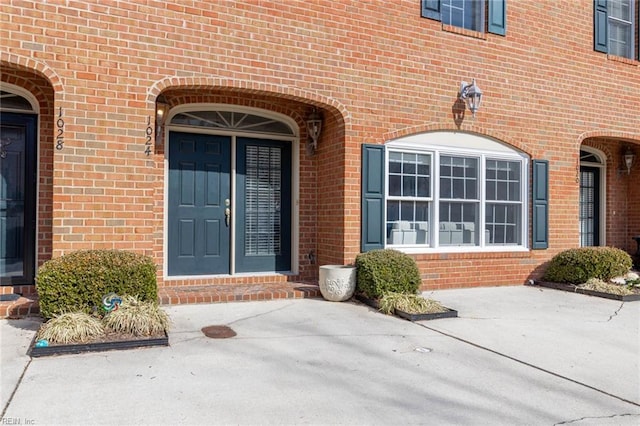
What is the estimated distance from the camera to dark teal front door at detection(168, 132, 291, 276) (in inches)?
284

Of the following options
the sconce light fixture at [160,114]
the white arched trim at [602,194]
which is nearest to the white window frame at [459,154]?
the white arched trim at [602,194]

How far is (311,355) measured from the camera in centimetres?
443

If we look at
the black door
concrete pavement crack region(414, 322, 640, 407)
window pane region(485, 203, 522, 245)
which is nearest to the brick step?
concrete pavement crack region(414, 322, 640, 407)

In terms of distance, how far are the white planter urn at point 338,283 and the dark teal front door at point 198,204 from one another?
1.70 m

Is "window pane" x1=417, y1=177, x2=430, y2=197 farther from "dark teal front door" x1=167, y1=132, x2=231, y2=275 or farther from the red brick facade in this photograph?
"dark teal front door" x1=167, y1=132, x2=231, y2=275

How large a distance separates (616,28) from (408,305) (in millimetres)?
7834

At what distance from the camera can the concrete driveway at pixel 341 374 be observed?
10.5ft

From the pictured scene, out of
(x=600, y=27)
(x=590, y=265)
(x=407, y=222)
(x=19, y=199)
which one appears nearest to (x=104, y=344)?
(x=19, y=199)

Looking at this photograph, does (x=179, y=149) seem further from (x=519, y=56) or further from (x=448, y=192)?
(x=519, y=56)

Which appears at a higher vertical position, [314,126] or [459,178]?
[314,126]

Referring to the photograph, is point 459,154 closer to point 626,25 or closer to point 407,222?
point 407,222

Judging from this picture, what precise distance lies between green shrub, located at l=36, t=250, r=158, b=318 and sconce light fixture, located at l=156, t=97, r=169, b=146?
207 centimetres

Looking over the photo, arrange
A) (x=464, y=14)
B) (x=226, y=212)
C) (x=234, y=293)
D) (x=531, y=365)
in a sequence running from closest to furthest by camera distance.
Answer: (x=531, y=365) → (x=234, y=293) → (x=226, y=212) → (x=464, y=14)

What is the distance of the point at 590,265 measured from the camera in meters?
8.16
